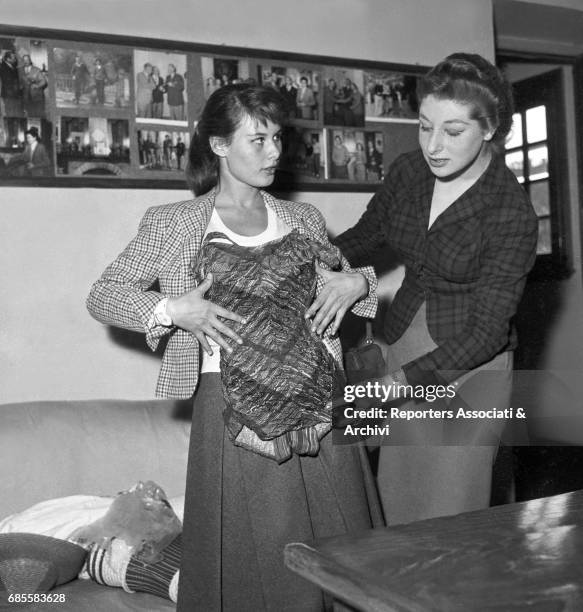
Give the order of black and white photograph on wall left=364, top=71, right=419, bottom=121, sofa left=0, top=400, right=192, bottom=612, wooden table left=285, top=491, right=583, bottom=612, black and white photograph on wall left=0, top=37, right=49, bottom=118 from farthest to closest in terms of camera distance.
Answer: black and white photograph on wall left=364, top=71, right=419, bottom=121
black and white photograph on wall left=0, top=37, right=49, bottom=118
sofa left=0, top=400, right=192, bottom=612
wooden table left=285, top=491, right=583, bottom=612

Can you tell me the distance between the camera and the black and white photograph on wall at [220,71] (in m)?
2.97

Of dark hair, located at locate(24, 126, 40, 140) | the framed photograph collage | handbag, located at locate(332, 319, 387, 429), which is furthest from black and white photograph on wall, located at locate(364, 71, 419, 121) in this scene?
handbag, located at locate(332, 319, 387, 429)

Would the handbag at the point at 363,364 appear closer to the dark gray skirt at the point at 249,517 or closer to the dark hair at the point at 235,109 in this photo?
the dark gray skirt at the point at 249,517

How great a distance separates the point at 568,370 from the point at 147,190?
3186mm

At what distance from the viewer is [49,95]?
A: 2727mm

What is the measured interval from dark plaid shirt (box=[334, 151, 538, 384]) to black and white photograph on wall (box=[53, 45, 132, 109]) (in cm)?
105

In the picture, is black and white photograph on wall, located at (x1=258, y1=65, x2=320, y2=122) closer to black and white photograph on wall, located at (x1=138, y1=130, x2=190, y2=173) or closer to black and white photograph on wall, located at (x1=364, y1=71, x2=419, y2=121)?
black and white photograph on wall, located at (x1=364, y1=71, x2=419, y2=121)

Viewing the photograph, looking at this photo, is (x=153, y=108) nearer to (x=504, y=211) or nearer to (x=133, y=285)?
(x=133, y=285)

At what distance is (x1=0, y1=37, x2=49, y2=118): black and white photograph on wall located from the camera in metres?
2.67

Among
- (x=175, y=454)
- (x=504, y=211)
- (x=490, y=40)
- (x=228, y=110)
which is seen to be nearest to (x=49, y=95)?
(x=228, y=110)

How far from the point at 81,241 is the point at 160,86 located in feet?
1.97

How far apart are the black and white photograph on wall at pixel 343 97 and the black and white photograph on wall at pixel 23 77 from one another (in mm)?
1060

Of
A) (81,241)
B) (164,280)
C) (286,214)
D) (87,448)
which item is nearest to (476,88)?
(286,214)

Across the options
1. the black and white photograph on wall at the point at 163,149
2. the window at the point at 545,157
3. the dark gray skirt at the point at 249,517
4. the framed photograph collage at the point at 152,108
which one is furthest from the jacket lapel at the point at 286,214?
the window at the point at 545,157
